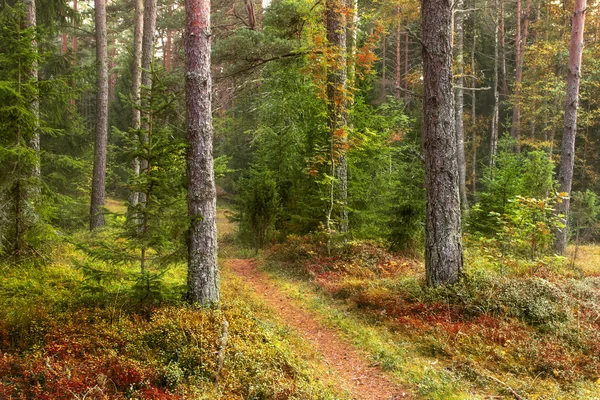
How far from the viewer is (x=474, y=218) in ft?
47.5

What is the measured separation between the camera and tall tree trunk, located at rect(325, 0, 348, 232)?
472 inches

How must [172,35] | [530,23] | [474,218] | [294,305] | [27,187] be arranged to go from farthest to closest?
[172,35]
[530,23]
[474,218]
[294,305]
[27,187]

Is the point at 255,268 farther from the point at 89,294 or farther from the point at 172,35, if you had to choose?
the point at 172,35

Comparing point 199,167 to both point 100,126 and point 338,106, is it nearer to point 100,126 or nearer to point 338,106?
point 338,106

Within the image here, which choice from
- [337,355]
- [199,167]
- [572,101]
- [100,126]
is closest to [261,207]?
[100,126]

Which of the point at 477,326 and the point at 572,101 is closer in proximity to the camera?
the point at 477,326

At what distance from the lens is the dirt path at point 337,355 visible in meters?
5.50

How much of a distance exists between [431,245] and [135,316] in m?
5.59

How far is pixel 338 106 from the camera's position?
41.2 feet

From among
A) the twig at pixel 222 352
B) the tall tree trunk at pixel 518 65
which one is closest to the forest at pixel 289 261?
the twig at pixel 222 352

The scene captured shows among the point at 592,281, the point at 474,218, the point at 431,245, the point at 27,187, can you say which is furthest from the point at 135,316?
the point at 474,218

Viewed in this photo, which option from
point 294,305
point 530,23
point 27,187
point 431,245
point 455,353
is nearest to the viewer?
point 455,353

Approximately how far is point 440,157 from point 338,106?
17.5ft

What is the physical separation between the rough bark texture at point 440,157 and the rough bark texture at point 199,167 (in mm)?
4397
